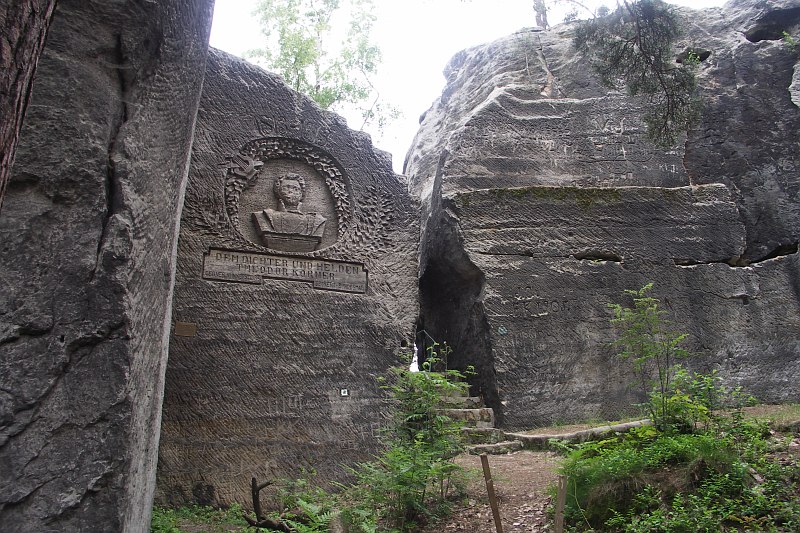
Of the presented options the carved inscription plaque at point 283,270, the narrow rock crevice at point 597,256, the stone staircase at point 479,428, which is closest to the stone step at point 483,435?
the stone staircase at point 479,428

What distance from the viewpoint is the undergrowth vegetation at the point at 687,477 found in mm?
3816

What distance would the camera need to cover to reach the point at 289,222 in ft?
21.4

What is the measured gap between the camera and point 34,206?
342 centimetres

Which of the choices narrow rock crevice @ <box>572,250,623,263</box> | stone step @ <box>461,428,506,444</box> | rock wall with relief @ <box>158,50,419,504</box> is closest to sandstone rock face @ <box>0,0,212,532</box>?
rock wall with relief @ <box>158,50,419,504</box>

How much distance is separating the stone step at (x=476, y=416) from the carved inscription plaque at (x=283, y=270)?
1742 millimetres

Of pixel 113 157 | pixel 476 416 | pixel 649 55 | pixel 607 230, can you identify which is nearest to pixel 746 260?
pixel 607 230

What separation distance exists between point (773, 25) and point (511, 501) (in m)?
9.41

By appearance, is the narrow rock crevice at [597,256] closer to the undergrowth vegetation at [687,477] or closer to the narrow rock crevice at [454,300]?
the narrow rock crevice at [454,300]

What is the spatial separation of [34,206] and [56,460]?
127 cm

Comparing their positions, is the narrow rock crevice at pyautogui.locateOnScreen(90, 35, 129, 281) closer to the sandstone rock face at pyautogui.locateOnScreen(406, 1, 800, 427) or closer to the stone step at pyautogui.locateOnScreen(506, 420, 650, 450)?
the stone step at pyautogui.locateOnScreen(506, 420, 650, 450)

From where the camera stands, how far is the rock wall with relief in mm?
5637

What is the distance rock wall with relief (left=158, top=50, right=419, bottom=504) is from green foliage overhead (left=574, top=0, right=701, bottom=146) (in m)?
2.42

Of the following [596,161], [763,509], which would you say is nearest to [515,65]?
[596,161]

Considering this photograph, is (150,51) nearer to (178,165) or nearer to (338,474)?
(178,165)
